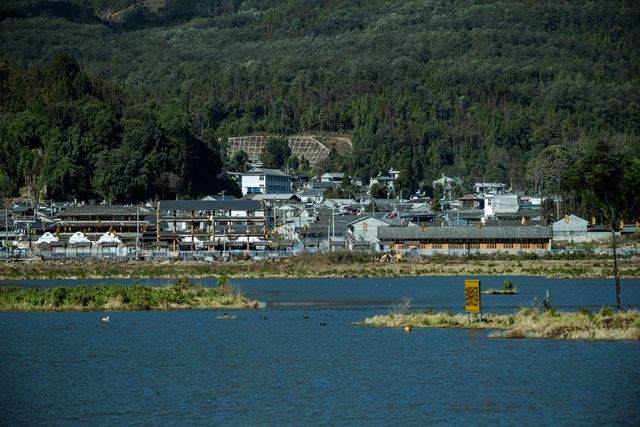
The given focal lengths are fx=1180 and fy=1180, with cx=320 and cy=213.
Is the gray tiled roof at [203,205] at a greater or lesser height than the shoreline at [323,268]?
greater

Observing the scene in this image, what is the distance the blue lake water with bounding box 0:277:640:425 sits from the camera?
939 inches

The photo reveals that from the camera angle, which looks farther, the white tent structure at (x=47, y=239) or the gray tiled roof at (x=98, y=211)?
the gray tiled roof at (x=98, y=211)

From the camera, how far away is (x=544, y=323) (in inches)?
1372

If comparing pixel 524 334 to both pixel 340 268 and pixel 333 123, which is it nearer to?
pixel 340 268

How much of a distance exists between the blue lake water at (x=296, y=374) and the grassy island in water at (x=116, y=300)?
2.89m

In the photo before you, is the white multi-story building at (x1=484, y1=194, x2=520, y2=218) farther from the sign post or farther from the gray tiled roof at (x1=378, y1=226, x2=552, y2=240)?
the sign post

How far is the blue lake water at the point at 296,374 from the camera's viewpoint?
23.8 metres

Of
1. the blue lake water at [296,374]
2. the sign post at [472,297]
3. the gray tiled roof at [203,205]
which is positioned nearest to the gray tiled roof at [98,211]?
the gray tiled roof at [203,205]

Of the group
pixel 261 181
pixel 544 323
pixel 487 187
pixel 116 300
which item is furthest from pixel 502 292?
pixel 261 181

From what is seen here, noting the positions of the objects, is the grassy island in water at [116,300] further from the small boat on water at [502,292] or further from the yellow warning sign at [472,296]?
the yellow warning sign at [472,296]

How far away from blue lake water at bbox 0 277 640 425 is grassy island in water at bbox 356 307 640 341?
0.74 meters

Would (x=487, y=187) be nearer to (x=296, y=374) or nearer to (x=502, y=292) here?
(x=502, y=292)

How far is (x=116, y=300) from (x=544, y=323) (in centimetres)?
1928

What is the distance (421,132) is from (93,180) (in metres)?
61.8
